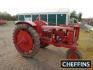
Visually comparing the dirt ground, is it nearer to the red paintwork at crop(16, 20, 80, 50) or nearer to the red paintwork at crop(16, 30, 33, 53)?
the red paintwork at crop(16, 30, 33, 53)

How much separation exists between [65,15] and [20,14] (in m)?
7.21

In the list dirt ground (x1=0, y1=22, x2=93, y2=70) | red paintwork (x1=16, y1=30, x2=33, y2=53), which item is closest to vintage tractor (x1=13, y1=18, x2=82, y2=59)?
red paintwork (x1=16, y1=30, x2=33, y2=53)

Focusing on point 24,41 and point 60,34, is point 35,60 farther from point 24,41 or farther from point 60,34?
point 60,34

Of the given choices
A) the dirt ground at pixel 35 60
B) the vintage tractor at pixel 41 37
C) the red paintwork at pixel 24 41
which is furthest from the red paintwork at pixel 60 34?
the dirt ground at pixel 35 60

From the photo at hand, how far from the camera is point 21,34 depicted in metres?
9.62

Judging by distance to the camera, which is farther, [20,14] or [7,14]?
[7,14]

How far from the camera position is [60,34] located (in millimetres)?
9477

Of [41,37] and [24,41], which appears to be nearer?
[24,41]

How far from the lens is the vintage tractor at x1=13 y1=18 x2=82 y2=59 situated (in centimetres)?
907

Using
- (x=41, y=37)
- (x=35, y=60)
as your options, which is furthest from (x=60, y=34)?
(x=35, y=60)

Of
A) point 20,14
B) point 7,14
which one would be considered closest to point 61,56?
point 20,14

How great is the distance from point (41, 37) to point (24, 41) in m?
0.73

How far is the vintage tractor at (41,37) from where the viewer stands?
9070mm

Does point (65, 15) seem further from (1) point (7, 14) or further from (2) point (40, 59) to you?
(2) point (40, 59)
